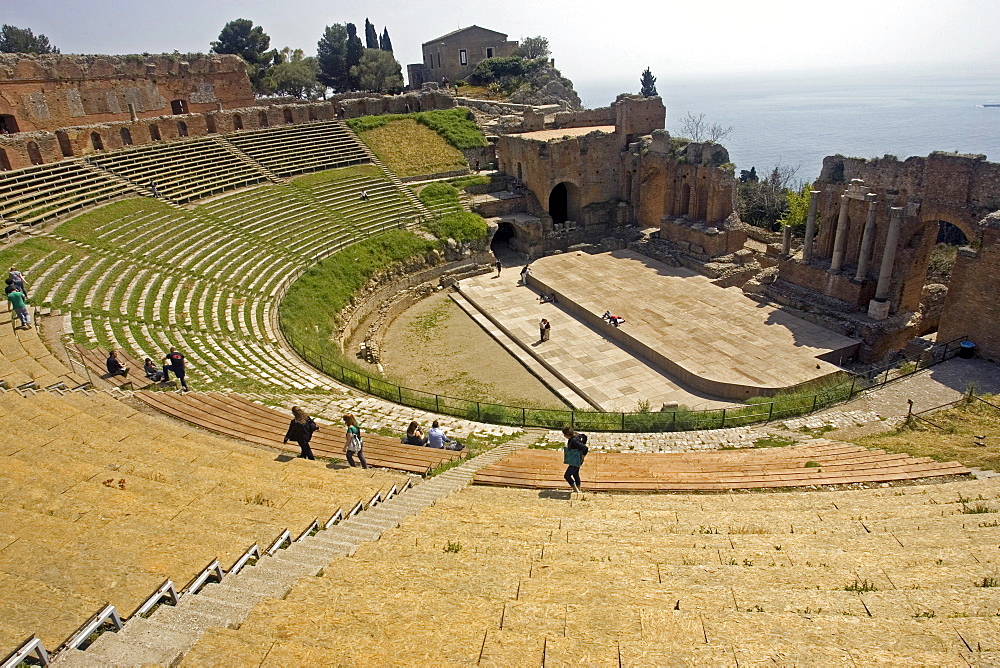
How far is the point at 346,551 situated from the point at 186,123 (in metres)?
34.1

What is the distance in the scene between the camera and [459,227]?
30.9m

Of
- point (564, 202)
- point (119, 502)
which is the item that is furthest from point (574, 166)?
point (119, 502)

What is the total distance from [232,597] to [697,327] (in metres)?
18.5

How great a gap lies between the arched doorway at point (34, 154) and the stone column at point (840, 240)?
109ft

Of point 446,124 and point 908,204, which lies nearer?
point 908,204

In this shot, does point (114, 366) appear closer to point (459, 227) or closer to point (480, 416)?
point (480, 416)

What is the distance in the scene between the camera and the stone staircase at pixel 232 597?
15.4ft

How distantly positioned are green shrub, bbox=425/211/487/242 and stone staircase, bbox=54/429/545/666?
22601 millimetres

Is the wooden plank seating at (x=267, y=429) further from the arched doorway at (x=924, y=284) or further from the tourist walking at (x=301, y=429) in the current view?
the arched doorway at (x=924, y=284)

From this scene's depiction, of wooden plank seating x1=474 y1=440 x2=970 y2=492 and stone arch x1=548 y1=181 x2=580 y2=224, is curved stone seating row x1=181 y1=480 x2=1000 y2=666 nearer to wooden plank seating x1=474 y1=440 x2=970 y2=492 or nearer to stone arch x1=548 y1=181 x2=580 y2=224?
wooden plank seating x1=474 y1=440 x2=970 y2=492

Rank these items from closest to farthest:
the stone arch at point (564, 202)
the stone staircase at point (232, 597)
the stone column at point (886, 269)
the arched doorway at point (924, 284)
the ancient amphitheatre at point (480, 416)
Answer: the stone staircase at point (232, 597), the ancient amphitheatre at point (480, 416), the stone column at point (886, 269), the arched doorway at point (924, 284), the stone arch at point (564, 202)

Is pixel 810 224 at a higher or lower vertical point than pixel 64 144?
lower

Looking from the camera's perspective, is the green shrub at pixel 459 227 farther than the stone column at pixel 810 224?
Yes

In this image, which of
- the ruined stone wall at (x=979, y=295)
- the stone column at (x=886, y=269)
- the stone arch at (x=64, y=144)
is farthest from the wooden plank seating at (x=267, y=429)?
the stone arch at (x=64, y=144)
